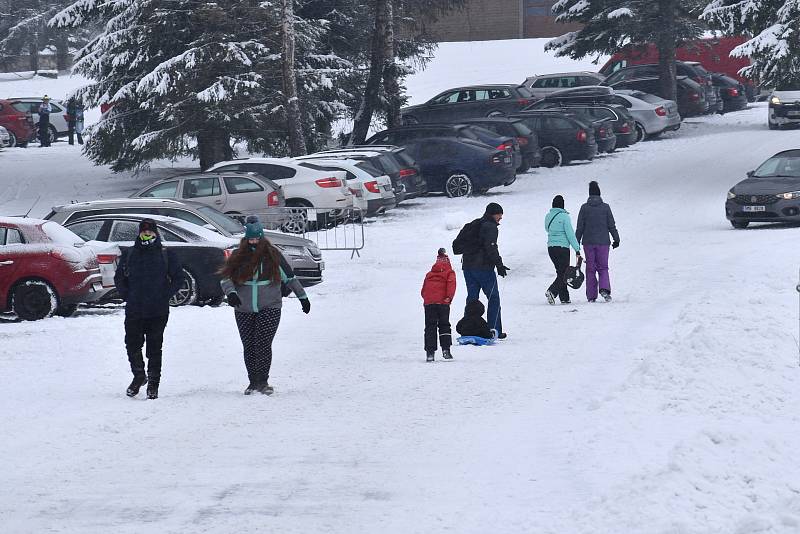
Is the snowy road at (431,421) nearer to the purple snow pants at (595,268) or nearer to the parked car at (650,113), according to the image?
the purple snow pants at (595,268)

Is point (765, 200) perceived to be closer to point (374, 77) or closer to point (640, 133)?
point (374, 77)

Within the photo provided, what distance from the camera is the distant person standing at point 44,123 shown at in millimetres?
47906

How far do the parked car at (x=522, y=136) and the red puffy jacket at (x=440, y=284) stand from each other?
20833mm

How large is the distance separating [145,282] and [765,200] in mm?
14939

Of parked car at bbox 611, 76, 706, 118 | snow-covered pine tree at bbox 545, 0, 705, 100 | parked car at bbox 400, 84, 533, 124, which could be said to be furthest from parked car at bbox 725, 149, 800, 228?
parked car at bbox 611, 76, 706, 118

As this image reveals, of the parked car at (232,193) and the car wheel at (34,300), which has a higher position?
the parked car at (232,193)

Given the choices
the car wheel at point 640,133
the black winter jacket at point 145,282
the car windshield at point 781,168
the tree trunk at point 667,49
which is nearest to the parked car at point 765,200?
the car windshield at point 781,168

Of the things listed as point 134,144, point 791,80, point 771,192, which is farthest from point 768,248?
point 134,144

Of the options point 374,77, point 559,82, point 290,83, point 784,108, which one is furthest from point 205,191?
point 559,82

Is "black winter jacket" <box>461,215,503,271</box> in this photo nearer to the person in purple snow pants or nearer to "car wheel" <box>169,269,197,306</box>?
the person in purple snow pants

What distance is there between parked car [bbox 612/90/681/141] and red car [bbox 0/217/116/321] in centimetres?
2668

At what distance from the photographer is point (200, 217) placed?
66.3 ft

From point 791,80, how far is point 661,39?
37.0 ft

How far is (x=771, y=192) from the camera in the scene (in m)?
24.0
